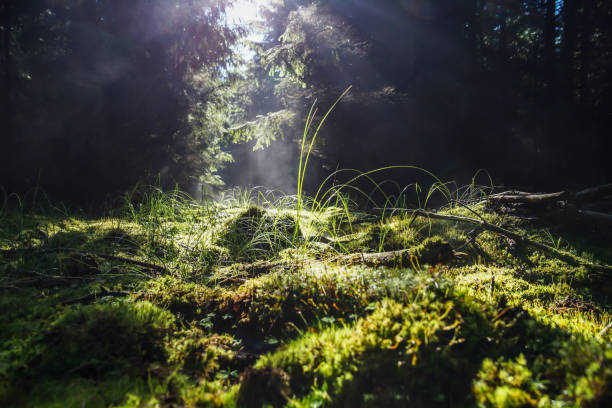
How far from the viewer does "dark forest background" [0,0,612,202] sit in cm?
723

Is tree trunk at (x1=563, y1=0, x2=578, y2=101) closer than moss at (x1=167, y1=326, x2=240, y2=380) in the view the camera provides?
No

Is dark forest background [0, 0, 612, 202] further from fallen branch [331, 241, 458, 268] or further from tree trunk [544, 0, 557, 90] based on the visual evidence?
fallen branch [331, 241, 458, 268]

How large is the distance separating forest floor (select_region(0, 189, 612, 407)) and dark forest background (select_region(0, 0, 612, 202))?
539 cm

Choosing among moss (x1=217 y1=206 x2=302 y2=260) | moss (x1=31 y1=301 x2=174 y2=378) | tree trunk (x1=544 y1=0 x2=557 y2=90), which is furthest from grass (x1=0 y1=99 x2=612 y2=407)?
tree trunk (x1=544 y1=0 x2=557 y2=90)

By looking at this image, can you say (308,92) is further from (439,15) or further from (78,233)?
(78,233)

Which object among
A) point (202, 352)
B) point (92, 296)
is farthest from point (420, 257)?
point (92, 296)

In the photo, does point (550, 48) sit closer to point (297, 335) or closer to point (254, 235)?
point (254, 235)

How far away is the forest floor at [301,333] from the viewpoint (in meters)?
1.19

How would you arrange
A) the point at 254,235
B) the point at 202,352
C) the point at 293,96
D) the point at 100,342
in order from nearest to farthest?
the point at 100,342 < the point at 202,352 < the point at 254,235 < the point at 293,96

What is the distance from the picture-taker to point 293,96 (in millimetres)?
8633

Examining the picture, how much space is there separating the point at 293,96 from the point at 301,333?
26.2 ft

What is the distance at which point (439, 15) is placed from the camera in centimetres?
888

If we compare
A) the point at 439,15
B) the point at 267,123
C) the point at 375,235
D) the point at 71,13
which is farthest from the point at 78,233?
the point at 439,15

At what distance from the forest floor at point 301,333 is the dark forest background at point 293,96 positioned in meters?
5.39
